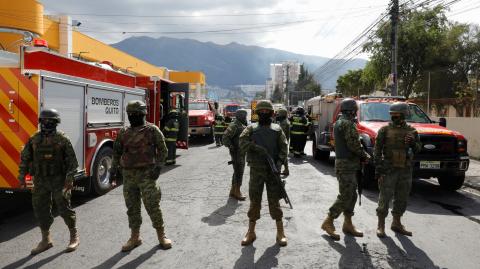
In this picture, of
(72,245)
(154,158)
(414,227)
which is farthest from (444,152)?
(72,245)

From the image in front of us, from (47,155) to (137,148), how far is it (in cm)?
103

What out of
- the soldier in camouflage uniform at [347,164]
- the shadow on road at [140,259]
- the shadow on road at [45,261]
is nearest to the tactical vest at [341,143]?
the soldier in camouflage uniform at [347,164]

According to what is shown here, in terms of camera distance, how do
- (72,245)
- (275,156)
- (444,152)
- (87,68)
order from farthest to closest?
(444,152) < (87,68) < (275,156) < (72,245)

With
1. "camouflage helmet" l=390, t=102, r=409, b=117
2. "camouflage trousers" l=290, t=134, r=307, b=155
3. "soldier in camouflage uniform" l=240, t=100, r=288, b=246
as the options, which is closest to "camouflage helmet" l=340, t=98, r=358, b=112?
"camouflage helmet" l=390, t=102, r=409, b=117

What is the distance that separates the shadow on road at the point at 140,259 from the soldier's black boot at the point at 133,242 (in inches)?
8.9

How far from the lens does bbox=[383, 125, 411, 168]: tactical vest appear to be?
17.9 ft

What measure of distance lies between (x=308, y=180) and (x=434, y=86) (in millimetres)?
21200

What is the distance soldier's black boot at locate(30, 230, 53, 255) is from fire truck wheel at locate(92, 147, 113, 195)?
265 centimetres

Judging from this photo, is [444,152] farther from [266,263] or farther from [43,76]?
[43,76]

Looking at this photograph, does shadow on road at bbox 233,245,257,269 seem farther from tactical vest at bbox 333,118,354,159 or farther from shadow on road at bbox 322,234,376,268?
tactical vest at bbox 333,118,354,159

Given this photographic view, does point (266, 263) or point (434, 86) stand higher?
point (434, 86)

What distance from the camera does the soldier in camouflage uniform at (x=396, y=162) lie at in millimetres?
5473

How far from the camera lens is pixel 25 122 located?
5832mm

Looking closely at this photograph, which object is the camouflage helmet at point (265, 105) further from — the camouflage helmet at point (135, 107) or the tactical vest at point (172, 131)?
the tactical vest at point (172, 131)
